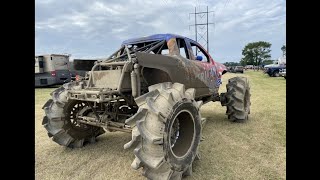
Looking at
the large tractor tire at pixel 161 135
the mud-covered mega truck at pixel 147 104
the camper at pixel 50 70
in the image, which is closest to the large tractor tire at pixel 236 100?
the mud-covered mega truck at pixel 147 104

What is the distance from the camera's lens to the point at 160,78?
15.2 feet

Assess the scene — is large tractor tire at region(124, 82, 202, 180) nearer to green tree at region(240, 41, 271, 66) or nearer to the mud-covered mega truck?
the mud-covered mega truck

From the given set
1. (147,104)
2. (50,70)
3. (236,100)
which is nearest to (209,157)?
(147,104)

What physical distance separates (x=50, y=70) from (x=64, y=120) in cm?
1668

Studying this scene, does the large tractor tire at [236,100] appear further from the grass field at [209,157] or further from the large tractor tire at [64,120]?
the large tractor tire at [64,120]

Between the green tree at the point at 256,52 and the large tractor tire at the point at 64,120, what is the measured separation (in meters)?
87.5

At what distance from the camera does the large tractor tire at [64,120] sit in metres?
4.56

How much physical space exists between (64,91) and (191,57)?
2624 millimetres

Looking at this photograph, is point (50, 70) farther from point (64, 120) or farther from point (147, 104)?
point (147, 104)

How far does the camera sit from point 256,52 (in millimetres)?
86688

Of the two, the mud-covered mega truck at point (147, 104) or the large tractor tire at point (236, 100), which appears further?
the large tractor tire at point (236, 100)

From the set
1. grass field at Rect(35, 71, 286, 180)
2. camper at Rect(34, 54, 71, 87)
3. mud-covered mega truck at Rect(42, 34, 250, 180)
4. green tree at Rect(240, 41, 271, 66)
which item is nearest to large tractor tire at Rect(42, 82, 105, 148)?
mud-covered mega truck at Rect(42, 34, 250, 180)
